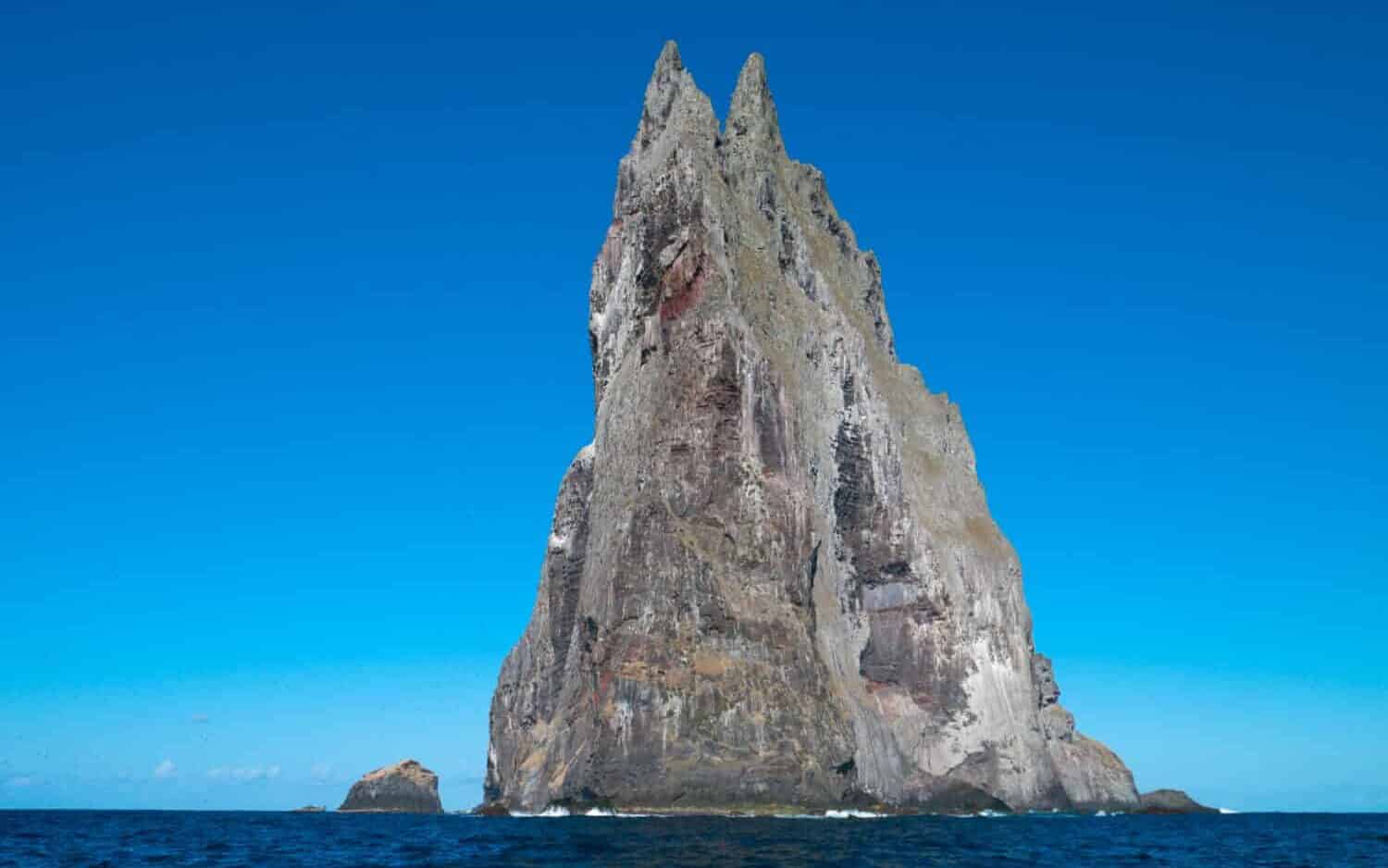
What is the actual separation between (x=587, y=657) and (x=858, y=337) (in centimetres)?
4153

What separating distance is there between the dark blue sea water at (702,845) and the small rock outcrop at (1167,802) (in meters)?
46.5

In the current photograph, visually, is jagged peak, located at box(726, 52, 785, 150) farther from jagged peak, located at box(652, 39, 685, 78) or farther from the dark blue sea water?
the dark blue sea water

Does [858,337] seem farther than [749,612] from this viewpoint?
Yes

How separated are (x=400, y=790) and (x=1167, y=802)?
78.3 metres

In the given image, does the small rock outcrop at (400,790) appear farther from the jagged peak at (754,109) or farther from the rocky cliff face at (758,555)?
the jagged peak at (754,109)

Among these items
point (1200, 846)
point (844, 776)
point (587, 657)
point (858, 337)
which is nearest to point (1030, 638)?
point (858, 337)

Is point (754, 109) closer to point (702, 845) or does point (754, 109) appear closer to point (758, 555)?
point (758, 555)

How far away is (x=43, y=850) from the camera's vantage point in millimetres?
53844

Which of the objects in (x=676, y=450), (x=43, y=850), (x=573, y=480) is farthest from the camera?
(x=573, y=480)

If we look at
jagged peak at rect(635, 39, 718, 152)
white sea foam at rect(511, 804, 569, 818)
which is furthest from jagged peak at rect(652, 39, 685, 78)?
white sea foam at rect(511, 804, 569, 818)

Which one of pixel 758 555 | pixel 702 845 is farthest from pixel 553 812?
pixel 702 845

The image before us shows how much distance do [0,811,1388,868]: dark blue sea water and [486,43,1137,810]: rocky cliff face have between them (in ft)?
26.2

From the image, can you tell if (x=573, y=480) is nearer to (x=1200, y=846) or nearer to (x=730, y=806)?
(x=730, y=806)

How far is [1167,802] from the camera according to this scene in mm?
128750
